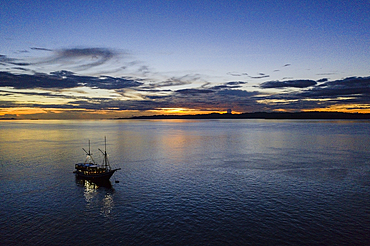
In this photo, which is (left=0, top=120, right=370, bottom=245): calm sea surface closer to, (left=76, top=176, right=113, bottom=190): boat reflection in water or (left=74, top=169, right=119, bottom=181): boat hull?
(left=76, top=176, right=113, bottom=190): boat reflection in water

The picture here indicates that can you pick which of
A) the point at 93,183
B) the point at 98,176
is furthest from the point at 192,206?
the point at 93,183

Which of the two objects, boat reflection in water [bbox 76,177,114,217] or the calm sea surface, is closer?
the calm sea surface

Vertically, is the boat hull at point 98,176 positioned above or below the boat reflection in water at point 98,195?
above

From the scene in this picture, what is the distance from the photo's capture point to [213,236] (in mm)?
36781

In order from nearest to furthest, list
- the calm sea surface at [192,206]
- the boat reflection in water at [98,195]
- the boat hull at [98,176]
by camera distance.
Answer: the calm sea surface at [192,206], the boat reflection in water at [98,195], the boat hull at [98,176]

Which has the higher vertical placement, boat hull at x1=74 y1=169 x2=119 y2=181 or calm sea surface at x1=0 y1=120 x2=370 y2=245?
boat hull at x1=74 y1=169 x2=119 y2=181

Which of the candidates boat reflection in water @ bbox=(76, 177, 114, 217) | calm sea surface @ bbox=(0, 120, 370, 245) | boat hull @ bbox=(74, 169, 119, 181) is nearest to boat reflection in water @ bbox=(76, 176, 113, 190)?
boat reflection in water @ bbox=(76, 177, 114, 217)

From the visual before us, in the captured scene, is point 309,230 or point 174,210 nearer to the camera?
point 309,230

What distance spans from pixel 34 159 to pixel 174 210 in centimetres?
7673

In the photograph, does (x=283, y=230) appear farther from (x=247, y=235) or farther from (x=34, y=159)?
(x=34, y=159)

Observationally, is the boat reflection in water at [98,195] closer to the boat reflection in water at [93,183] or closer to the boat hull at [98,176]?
the boat reflection in water at [93,183]

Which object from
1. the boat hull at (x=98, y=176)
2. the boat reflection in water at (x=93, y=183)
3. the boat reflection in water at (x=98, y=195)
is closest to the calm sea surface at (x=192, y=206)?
the boat reflection in water at (x=98, y=195)

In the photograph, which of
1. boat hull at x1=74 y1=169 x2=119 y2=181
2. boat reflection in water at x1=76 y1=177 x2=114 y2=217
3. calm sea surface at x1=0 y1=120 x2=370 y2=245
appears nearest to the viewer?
calm sea surface at x1=0 y1=120 x2=370 y2=245

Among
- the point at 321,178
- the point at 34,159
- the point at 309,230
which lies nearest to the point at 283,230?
the point at 309,230
